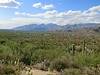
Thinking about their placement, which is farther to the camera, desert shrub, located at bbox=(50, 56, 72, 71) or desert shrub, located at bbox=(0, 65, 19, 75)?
desert shrub, located at bbox=(50, 56, 72, 71)

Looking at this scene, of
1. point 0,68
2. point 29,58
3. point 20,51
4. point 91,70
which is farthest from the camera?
point 20,51

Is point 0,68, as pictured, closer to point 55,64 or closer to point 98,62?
point 55,64

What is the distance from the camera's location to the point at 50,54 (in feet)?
58.7

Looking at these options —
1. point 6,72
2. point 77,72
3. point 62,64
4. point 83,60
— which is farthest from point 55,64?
point 6,72

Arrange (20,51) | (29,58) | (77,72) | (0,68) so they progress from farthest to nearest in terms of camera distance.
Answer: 1. (20,51)
2. (29,58)
3. (77,72)
4. (0,68)

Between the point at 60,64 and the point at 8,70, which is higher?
the point at 8,70

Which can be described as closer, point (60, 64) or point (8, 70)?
point (8, 70)

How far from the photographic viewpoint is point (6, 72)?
11656 mm

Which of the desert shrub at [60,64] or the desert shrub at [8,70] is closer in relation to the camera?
the desert shrub at [8,70]

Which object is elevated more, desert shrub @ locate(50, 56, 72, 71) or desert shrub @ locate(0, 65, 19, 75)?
desert shrub @ locate(0, 65, 19, 75)

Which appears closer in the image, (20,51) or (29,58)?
(29,58)

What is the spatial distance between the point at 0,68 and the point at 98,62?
6.59 meters

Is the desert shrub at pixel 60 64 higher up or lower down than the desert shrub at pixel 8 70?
lower down

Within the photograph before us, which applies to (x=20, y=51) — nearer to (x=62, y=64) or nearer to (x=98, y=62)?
(x=62, y=64)
